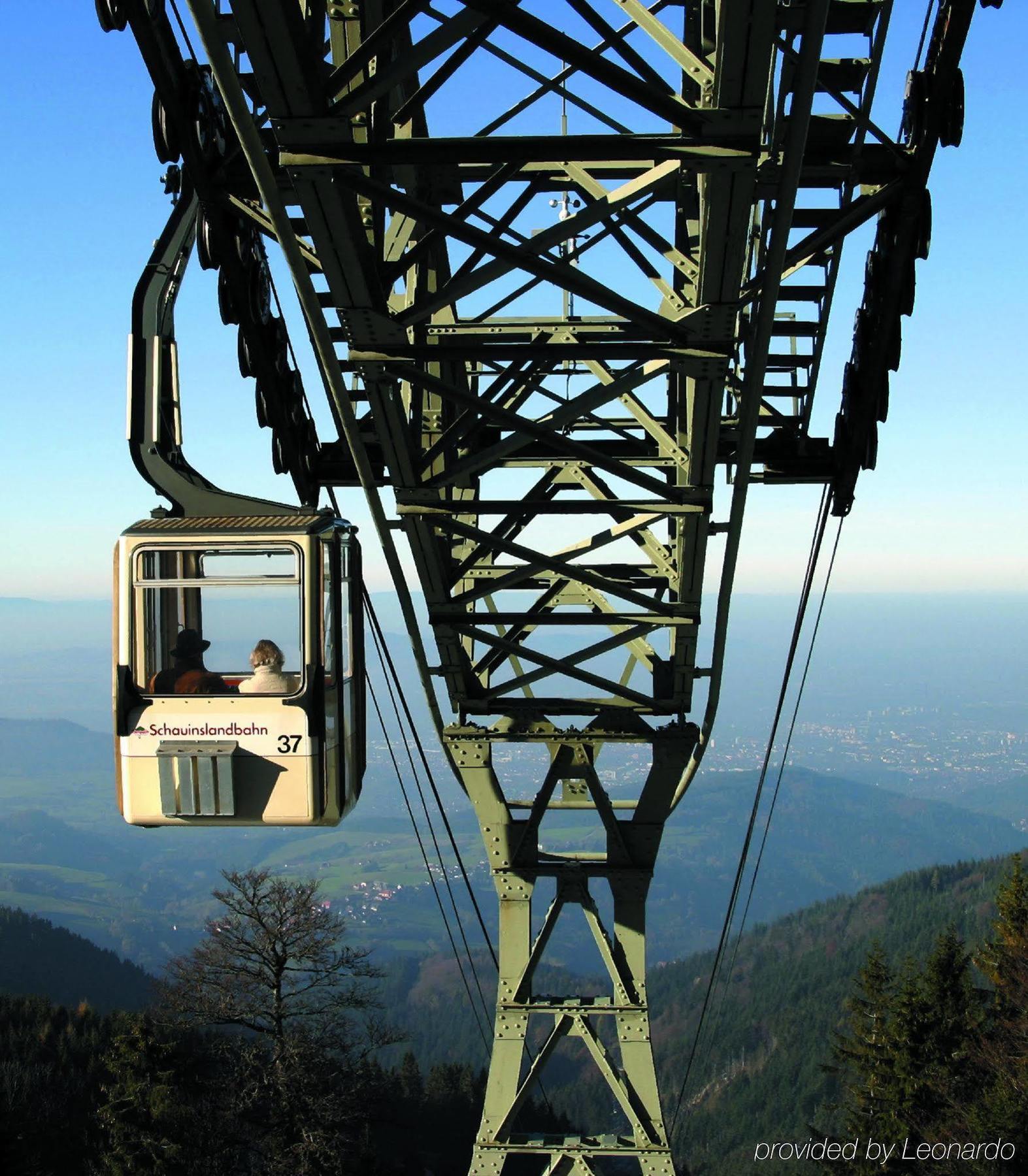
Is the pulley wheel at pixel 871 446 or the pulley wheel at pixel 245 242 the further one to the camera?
the pulley wheel at pixel 871 446

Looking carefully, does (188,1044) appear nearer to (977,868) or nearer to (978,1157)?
(978,1157)

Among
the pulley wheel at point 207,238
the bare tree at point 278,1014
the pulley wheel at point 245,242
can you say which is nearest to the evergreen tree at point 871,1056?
the bare tree at point 278,1014

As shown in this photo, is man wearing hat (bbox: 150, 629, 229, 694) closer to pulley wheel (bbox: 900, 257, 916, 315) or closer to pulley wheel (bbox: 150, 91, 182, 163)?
pulley wheel (bbox: 150, 91, 182, 163)

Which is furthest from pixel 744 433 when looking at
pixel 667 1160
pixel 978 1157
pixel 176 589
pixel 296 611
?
pixel 978 1157

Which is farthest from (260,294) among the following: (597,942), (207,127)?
(597,942)

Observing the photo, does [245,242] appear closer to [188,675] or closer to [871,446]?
[188,675]

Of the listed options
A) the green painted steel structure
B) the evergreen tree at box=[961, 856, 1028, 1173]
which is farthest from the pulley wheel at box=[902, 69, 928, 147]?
the evergreen tree at box=[961, 856, 1028, 1173]

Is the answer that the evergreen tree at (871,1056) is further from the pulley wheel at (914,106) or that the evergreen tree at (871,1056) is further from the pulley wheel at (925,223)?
the pulley wheel at (914,106)
